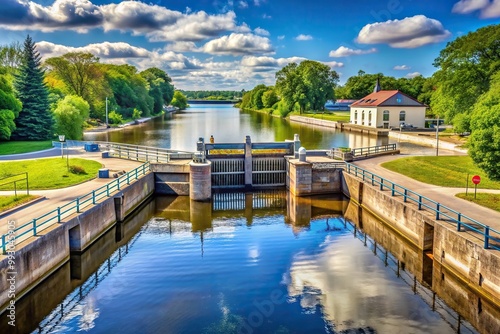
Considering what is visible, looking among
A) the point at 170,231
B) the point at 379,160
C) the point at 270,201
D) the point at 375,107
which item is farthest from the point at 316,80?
the point at 170,231

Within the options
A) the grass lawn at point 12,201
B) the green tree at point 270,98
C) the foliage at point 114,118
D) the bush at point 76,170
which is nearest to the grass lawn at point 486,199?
the grass lawn at point 12,201

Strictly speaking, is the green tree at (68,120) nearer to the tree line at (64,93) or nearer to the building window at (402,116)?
the tree line at (64,93)

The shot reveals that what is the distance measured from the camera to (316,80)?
359 feet

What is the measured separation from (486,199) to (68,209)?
18495 mm

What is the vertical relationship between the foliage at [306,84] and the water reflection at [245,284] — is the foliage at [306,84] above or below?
above

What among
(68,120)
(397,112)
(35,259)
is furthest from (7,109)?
(397,112)

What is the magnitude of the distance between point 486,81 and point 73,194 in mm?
45425

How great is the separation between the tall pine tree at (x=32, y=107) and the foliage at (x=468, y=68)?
A: 1704 inches

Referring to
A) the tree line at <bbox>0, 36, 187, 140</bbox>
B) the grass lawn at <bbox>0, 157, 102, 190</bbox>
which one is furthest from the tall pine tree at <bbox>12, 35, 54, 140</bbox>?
the grass lawn at <bbox>0, 157, 102, 190</bbox>

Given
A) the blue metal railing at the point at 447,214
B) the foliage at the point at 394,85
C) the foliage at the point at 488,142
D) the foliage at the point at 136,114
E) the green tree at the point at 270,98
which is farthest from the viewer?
the green tree at the point at 270,98

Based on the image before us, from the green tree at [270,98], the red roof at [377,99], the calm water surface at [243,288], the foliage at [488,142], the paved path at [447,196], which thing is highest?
the green tree at [270,98]

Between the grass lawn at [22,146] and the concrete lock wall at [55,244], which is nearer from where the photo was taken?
the concrete lock wall at [55,244]

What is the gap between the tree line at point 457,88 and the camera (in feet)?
64.3

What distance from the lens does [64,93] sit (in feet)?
231
